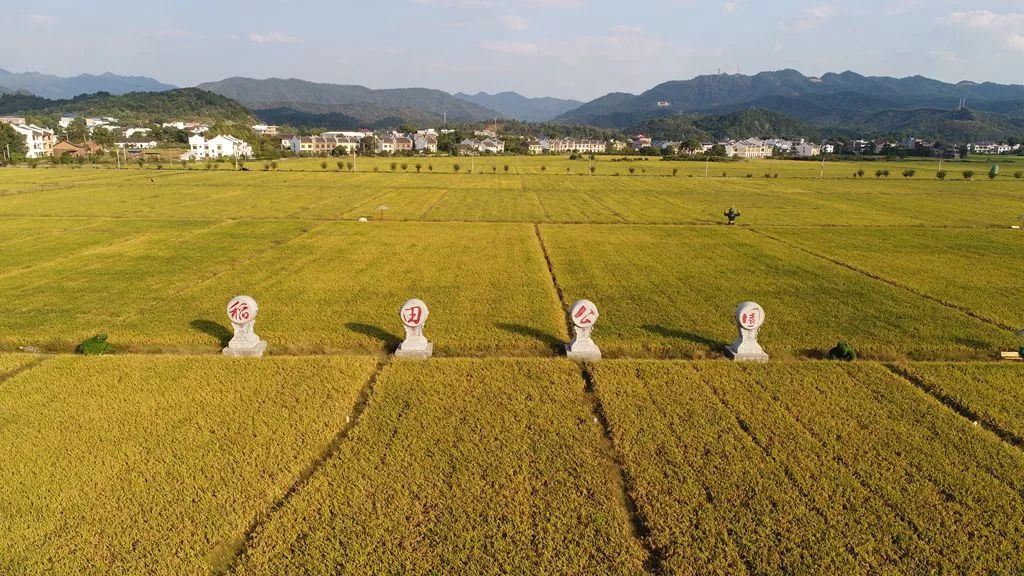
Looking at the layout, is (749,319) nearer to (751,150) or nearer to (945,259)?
(945,259)

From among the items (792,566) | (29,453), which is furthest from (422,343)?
Answer: (792,566)

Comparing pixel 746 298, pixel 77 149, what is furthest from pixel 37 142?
pixel 746 298

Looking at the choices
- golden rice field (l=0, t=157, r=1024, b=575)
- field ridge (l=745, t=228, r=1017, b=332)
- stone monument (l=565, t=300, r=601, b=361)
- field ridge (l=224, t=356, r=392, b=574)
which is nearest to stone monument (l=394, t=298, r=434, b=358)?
golden rice field (l=0, t=157, r=1024, b=575)

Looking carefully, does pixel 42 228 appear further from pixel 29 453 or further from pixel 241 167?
pixel 241 167

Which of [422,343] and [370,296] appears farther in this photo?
[370,296]

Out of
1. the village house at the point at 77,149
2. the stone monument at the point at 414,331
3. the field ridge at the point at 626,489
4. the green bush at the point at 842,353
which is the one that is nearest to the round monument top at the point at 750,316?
the green bush at the point at 842,353

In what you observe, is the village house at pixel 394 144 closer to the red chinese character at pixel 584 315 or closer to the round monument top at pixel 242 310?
the round monument top at pixel 242 310
